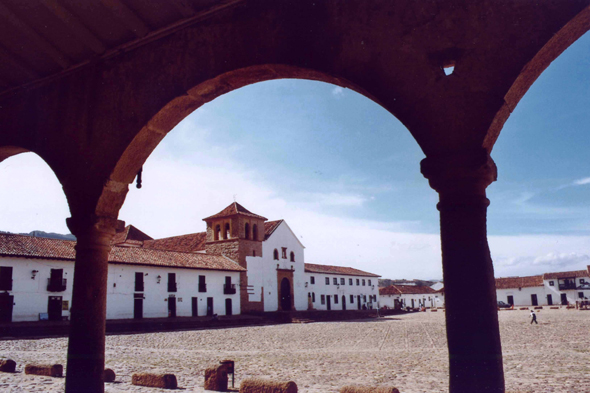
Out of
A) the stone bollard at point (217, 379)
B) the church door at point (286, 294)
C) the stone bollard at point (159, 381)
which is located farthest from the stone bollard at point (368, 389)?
the church door at point (286, 294)

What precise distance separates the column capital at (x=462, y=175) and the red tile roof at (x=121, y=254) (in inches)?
765

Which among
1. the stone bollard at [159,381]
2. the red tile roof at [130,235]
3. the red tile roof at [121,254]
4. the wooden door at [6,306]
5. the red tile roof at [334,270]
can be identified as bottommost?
the stone bollard at [159,381]

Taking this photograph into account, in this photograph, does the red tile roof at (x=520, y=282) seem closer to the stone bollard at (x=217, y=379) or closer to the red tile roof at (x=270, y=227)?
the red tile roof at (x=270, y=227)

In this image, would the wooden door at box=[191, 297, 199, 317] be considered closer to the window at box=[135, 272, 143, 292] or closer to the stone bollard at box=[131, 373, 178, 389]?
the window at box=[135, 272, 143, 292]

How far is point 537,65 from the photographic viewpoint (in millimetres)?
2664

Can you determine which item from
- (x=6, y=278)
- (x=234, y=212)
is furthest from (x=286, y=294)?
(x=6, y=278)

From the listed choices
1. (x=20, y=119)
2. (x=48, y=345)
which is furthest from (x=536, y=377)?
(x=48, y=345)

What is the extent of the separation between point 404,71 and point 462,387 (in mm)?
1839

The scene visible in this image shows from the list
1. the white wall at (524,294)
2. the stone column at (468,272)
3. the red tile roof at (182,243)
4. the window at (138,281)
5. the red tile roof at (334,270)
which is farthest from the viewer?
the white wall at (524,294)

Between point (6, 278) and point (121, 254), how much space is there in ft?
20.5

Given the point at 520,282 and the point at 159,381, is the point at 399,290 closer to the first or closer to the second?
the point at 520,282

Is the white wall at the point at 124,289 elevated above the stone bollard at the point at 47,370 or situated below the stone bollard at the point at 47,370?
above

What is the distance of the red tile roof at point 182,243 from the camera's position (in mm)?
38312

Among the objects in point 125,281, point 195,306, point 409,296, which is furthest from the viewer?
point 409,296
